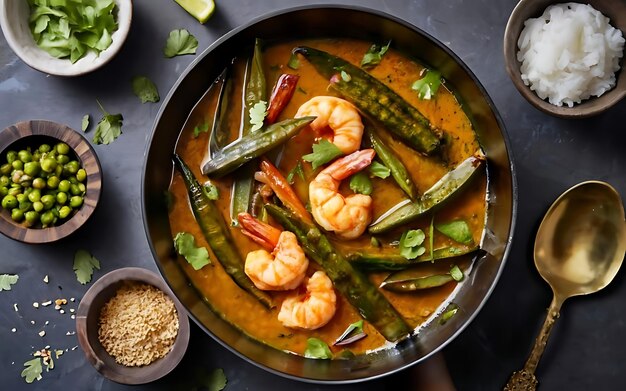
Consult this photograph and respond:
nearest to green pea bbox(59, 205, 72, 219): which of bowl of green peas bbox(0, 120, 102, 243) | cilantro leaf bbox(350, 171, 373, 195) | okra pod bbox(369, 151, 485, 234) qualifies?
bowl of green peas bbox(0, 120, 102, 243)

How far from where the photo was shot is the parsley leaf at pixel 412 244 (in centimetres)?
406

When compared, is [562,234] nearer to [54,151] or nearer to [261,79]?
[261,79]

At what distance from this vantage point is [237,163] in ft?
13.3

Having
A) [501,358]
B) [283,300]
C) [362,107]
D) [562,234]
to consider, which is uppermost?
[362,107]

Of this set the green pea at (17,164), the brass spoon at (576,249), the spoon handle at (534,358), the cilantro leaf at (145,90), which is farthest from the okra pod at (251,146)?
the spoon handle at (534,358)

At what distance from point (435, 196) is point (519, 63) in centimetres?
88

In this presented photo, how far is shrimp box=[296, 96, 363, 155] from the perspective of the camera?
3945mm

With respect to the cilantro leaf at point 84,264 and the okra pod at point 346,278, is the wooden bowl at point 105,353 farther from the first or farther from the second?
the okra pod at point 346,278

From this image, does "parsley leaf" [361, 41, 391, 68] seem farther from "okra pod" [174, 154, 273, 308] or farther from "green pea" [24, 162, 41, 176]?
"green pea" [24, 162, 41, 176]

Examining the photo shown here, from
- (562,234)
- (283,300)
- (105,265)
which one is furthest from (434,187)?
(105,265)

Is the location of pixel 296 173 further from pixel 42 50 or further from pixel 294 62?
pixel 42 50

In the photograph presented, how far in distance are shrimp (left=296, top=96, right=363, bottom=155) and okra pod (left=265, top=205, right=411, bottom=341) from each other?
48cm

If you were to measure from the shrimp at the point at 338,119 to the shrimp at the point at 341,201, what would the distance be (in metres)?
0.08

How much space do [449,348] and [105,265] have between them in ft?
6.76
